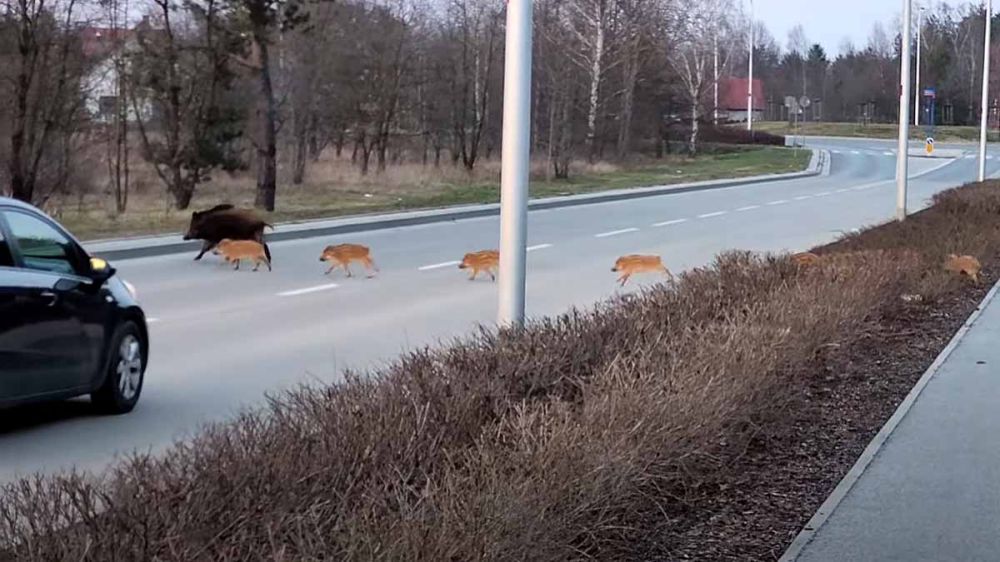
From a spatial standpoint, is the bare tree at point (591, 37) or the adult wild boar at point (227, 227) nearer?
the adult wild boar at point (227, 227)

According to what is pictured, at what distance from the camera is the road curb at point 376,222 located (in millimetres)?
21469

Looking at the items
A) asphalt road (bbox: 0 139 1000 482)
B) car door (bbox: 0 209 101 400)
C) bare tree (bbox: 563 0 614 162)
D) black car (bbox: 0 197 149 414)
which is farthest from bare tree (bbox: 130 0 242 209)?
car door (bbox: 0 209 101 400)

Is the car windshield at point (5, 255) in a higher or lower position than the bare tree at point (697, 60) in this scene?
lower

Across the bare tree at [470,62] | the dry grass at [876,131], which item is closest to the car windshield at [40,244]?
the bare tree at [470,62]

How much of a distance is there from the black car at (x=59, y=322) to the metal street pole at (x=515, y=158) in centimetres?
248

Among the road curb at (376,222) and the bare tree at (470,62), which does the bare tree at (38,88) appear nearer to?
the road curb at (376,222)

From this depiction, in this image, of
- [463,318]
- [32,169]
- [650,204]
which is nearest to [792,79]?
[650,204]

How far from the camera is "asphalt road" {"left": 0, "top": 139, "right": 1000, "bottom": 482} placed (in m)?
8.95

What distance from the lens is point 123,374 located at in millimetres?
9250

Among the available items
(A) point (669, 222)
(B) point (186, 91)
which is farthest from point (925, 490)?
(B) point (186, 91)

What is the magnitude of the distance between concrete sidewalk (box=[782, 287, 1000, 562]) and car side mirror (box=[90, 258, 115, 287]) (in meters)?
4.66

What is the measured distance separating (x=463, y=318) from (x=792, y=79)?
12631 cm

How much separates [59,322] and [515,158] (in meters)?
2.86

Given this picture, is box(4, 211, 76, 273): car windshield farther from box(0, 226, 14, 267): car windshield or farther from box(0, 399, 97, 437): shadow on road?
box(0, 399, 97, 437): shadow on road
